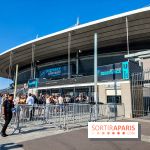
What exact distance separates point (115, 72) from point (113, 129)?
1157 cm

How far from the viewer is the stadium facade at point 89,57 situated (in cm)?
1758

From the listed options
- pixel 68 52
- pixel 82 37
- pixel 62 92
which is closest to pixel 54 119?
pixel 62 92

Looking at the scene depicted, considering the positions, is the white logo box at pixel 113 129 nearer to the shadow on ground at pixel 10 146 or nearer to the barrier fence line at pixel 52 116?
the shadow on ground at pixel 10 146

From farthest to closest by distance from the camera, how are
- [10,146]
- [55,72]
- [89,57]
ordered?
[55,72] < [89,57] < [10,146]

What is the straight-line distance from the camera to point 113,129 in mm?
6344

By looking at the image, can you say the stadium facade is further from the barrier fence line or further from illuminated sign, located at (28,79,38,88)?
the barrier fence line

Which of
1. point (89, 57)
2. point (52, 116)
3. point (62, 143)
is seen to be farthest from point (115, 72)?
point (89, 57)

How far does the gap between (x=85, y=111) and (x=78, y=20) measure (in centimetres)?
2095

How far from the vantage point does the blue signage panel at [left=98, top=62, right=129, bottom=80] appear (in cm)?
1667

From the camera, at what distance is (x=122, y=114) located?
15617mm

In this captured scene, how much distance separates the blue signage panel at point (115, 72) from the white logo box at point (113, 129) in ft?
32.5

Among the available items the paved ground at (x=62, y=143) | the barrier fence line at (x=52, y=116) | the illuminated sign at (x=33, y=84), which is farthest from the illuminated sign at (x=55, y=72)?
the paved ground at (x=62, y=143)

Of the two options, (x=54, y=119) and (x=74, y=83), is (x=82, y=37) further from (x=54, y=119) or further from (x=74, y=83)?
(x=54, y=119)

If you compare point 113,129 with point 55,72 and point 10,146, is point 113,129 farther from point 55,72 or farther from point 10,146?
point 55,72
